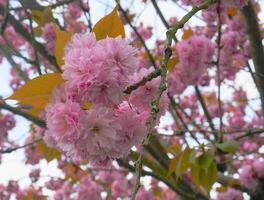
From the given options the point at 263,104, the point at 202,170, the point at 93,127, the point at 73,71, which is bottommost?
the point at 93,127

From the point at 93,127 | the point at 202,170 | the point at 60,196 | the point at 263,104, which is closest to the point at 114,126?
the point at 93,127

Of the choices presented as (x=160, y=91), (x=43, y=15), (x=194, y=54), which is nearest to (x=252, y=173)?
(x=194, y=54)

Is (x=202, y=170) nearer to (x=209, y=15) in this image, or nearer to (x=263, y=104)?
(x=263, y=104)

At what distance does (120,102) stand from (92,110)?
8cm

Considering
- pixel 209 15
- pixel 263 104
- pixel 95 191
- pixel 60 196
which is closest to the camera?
pixel 263 104

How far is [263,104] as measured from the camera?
10.7ft

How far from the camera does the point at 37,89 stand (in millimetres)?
1286

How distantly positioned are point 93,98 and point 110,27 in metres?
0.26

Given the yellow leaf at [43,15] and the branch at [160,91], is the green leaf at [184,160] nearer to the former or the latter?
the branch at [160,91]

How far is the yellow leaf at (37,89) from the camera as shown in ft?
4.15

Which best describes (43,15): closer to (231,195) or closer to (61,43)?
(61,43)

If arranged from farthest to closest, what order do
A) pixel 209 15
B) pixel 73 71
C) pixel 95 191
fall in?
pixel 95 191, pixel 209 15, pixel 73 71

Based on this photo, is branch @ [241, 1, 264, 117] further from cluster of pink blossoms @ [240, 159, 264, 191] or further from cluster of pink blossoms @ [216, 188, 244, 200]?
cluster of pink blossoms @ [216, 188, 244, 200]

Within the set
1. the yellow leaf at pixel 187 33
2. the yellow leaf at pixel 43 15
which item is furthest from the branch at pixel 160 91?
the yellow leaf at pixel 187 33
